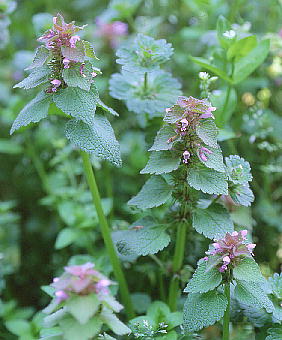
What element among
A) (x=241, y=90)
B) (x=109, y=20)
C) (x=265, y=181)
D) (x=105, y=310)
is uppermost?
(x=105, y=310)

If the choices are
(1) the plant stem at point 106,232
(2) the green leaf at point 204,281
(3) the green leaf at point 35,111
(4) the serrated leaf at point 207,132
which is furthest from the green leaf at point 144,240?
(3) the green leaf at point 35,111

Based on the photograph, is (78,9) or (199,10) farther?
(78,9)

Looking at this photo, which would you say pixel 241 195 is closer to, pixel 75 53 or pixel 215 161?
pixel 215 161

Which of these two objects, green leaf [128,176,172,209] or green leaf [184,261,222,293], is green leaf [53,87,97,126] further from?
green leaf [184,261,222,293]

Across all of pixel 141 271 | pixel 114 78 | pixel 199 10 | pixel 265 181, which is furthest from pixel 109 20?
pixel 141 271

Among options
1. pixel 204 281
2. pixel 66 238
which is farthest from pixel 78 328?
pixel 66 238

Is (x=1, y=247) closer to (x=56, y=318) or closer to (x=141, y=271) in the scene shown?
(x=141, y=271)

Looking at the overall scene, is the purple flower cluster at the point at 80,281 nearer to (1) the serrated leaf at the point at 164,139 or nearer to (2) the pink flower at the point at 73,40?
(1) the serrated leaf at the point at 164,139
